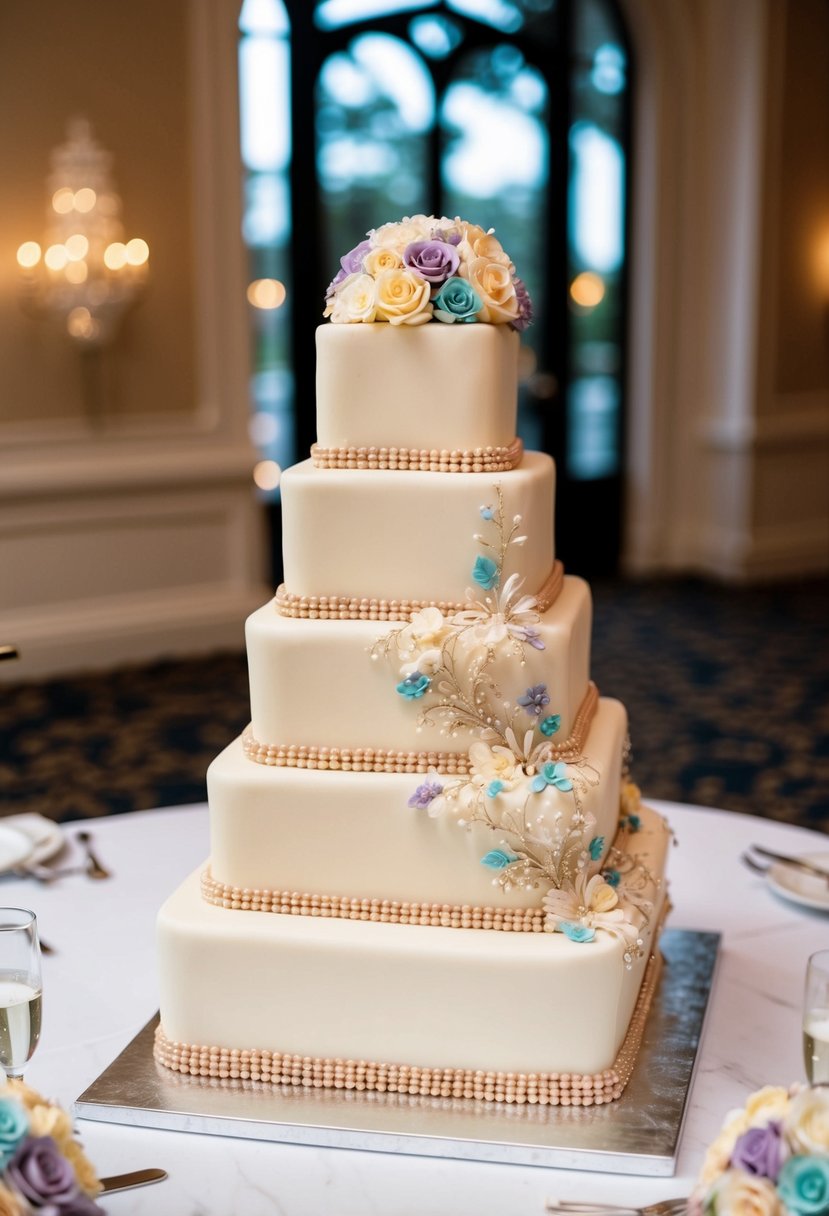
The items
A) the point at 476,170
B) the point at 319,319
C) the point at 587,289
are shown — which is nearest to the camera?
the point at 319,319

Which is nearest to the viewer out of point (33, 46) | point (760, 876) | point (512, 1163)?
point (512, 1163)

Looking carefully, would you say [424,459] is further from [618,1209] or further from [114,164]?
[114,164]

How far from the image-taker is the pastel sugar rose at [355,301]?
1.98 m

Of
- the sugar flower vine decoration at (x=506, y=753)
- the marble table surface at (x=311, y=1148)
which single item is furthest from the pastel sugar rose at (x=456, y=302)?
the marble table surface at (x=311, y=1148)

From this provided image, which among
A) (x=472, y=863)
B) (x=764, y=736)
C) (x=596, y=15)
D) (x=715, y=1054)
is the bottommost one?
(x=764, y=736)

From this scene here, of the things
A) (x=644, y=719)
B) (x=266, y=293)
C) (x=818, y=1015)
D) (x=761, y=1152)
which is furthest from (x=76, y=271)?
(x=761, y=1152)

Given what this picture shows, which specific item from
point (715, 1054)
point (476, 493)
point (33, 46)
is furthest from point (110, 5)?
point (715, 1054)

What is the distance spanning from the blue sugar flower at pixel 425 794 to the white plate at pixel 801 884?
0.85m

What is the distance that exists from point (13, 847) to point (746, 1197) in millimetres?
1668

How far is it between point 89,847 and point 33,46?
16.4 feet

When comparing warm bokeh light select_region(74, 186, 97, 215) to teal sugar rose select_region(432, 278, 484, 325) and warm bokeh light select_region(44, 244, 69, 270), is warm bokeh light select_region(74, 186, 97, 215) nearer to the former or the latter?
warm bokeh light select_region(44, 244, 69, 270)

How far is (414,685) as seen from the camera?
1.92 meters

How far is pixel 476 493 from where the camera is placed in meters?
1.97

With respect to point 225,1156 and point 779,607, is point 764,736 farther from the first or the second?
point 225,1156
